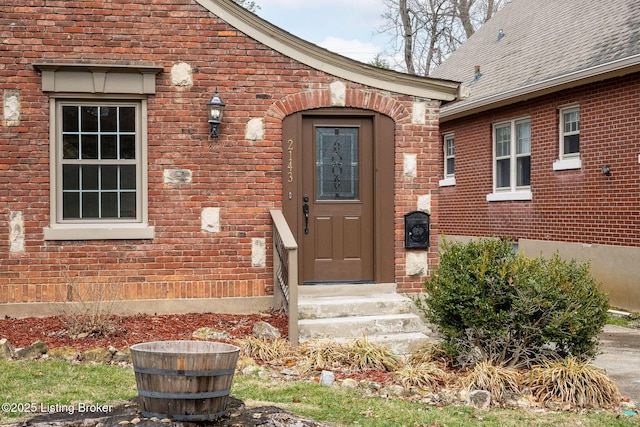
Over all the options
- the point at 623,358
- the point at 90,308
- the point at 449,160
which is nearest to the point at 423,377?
the point at 623,358

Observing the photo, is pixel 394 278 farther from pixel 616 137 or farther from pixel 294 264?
pixel 616 137

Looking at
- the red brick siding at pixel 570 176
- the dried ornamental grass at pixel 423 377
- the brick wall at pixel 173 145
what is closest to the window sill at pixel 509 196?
the red brick siding at pixel 570 176

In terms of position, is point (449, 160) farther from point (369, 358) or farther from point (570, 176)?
point (369, 358)

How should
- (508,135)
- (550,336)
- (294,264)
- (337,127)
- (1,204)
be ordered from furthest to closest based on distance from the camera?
(508,135) → (337,127) → (1,204) → (294,264) → (550,336)

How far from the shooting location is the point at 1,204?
9219 millimetres

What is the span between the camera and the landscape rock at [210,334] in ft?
26.8

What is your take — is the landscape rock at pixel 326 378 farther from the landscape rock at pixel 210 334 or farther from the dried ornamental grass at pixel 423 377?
the landscape rock at pixel 210 334

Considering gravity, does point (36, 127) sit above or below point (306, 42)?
below

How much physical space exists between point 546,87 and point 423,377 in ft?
27.7

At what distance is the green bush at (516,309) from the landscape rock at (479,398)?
72cm

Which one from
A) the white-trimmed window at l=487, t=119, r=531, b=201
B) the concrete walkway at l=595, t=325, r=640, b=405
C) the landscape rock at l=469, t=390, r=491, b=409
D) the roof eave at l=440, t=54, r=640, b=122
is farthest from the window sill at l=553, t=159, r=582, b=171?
the landscape rock at l=469, t=390, r=491, b=409

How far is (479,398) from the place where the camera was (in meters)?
6.44

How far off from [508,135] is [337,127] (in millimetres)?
7146

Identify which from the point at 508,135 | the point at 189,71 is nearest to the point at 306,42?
the point at 189,71
